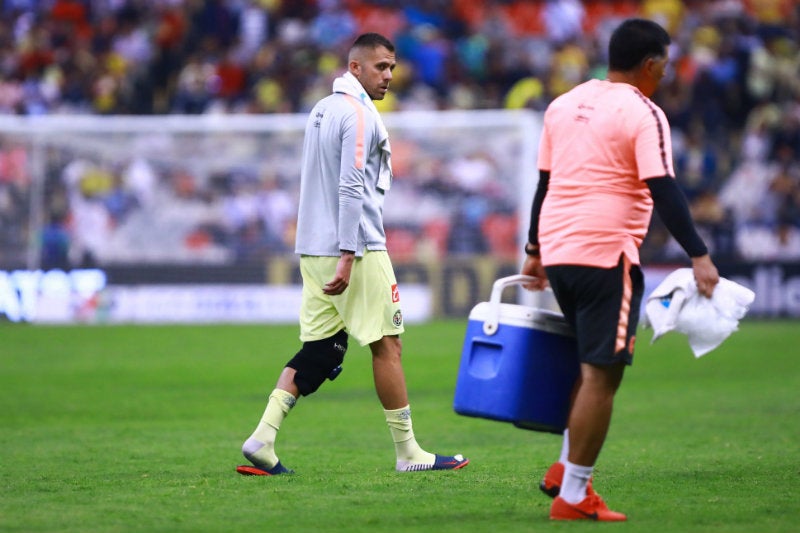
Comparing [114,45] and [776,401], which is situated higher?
[114,45]

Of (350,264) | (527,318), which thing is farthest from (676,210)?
(350,264)

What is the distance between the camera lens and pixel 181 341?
653 inches

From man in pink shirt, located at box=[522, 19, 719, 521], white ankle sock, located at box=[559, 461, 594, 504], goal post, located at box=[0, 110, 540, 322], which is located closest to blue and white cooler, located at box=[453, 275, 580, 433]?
man in pink shirt, located at box=[522, 19, 719, 521]

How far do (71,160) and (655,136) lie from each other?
16.4 m

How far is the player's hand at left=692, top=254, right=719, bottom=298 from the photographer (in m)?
5.22

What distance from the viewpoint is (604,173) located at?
5.41m

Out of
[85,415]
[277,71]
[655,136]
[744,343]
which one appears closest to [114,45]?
[277,71]

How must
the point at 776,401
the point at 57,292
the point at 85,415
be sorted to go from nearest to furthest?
the point at 85,415
the point at 776,401
the point at 57,292

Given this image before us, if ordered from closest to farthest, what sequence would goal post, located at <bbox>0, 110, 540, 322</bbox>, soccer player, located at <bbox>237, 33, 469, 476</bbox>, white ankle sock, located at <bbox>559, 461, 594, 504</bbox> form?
white ankle sock, located at <bbox>559, 461, 594, 504</bbox>
soccer player, located at <bbox>237, 33, 469, 476</bbox>
goal post, located at <bbox>0, 110, 540, 322</bbox>

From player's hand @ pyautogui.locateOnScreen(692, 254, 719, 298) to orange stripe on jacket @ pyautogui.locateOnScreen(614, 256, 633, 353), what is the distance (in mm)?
279

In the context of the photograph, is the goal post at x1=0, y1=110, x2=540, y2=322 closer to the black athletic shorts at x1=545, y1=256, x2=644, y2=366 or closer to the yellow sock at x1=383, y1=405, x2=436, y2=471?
the yellow sock at x1=383, y1=405, x2=436, y2=471

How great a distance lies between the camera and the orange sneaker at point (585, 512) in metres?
5.45

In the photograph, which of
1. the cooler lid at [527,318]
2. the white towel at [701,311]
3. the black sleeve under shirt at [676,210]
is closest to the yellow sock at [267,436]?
the cooler lid at [527,318]

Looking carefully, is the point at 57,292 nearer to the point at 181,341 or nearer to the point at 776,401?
the point at 181,341
